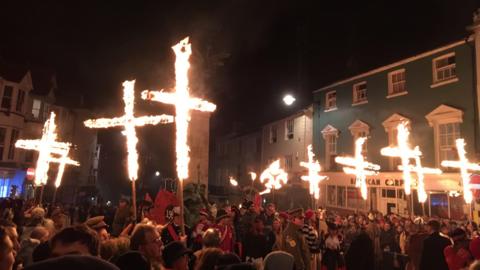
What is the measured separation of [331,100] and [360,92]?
2.89 meters

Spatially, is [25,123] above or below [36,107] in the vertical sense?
below

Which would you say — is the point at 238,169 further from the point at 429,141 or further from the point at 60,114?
the point at 429,141

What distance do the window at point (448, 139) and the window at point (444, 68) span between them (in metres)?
2.85

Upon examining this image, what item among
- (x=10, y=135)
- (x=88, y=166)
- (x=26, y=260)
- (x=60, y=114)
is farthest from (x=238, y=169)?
(x=26, y=260)

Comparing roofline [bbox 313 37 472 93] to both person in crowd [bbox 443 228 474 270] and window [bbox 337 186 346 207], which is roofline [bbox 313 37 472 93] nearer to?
window [bbox 337 186 346 207]

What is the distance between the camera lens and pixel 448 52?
22047mm

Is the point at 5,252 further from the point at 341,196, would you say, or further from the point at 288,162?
the point at 288,162

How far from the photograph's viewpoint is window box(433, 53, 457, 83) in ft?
72.2

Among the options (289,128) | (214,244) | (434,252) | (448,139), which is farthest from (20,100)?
(434,252)

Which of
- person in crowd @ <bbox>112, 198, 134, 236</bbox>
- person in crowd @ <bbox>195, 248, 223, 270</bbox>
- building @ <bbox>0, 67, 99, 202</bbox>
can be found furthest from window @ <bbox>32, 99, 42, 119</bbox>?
person in crowd @ <bbox>195, 248, 223, 270</bbox>

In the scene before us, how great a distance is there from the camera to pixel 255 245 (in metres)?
9.47

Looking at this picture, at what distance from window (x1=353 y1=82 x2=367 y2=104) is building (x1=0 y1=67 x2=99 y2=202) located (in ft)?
68.8

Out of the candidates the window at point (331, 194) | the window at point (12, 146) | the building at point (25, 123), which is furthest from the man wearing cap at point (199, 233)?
the window at point (12, 146)

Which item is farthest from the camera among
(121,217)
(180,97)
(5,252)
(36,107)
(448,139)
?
(36,107)
